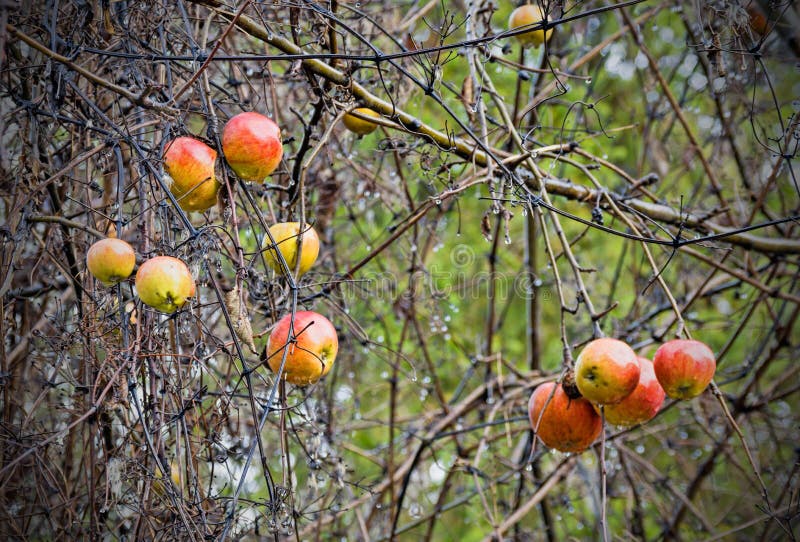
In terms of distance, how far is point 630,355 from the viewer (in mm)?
1504

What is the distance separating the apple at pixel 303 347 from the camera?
1485 mm

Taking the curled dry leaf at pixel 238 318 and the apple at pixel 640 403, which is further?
the apple at pixel 640 403

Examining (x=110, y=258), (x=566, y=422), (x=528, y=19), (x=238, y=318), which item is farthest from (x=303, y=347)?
(x=528, y=19)

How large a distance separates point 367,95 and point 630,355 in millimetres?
919

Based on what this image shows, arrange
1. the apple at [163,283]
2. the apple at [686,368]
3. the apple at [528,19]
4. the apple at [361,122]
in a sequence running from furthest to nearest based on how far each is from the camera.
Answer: the apple at [528,19], the apple at [361,122], the apple at [686,368], the apple at [163,283]

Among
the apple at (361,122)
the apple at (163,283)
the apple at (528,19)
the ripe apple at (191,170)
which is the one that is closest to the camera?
the apple at (163,283)

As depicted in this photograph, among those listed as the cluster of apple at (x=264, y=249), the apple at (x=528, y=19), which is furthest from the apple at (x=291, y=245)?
the apple at (x=528, y=19)

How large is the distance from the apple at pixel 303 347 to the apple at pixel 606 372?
0.58 metres

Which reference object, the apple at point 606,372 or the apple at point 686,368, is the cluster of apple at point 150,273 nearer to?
the apple at point 606,372

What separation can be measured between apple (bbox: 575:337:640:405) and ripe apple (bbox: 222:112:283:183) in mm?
825

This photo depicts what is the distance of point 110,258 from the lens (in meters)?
1.39

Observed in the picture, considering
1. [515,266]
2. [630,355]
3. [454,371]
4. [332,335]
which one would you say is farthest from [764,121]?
[332,335]

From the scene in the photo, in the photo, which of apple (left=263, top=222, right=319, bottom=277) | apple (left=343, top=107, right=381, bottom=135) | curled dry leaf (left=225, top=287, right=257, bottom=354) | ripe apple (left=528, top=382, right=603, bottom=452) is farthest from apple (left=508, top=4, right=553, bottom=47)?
curled dry leaf (left=225, top=287, right=257, bottom=354)

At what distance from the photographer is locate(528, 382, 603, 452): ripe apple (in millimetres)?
1604
